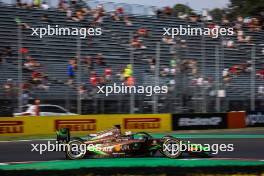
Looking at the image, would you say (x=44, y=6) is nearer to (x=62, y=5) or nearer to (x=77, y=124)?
(x=62, y=5)

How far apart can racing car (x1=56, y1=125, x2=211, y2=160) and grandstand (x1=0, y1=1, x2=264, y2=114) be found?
Result: 766 centimetres

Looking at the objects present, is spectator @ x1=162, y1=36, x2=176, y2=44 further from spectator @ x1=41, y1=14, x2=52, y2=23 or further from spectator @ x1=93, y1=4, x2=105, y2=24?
spectator @ x1=41, y1=14, x2=52, y2=23

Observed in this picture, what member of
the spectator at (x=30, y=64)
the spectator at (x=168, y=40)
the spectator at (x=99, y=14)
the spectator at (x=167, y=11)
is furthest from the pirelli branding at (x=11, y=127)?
the spectator at (x=167, y=11)

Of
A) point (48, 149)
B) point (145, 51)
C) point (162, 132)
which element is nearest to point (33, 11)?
point (145, 51)

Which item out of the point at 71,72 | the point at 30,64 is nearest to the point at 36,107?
the point at 30,64

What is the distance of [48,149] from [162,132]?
6560mm

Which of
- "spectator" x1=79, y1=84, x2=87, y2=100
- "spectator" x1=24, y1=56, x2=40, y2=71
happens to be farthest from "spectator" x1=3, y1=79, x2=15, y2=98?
"spectator" x1=79, y1=84, x2=87, y2=100

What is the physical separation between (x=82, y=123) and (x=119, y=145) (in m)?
7.04

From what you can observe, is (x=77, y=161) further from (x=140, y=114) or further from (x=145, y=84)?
(x=145, y=84)

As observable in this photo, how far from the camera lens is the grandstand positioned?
18.4m

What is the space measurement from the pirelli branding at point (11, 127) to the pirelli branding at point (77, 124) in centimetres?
129

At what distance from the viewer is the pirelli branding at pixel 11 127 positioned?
52.9 ft

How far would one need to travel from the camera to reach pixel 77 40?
65.2 ft

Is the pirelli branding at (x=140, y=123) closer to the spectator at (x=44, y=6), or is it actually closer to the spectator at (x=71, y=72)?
the spectator at (x=71, y=72)
